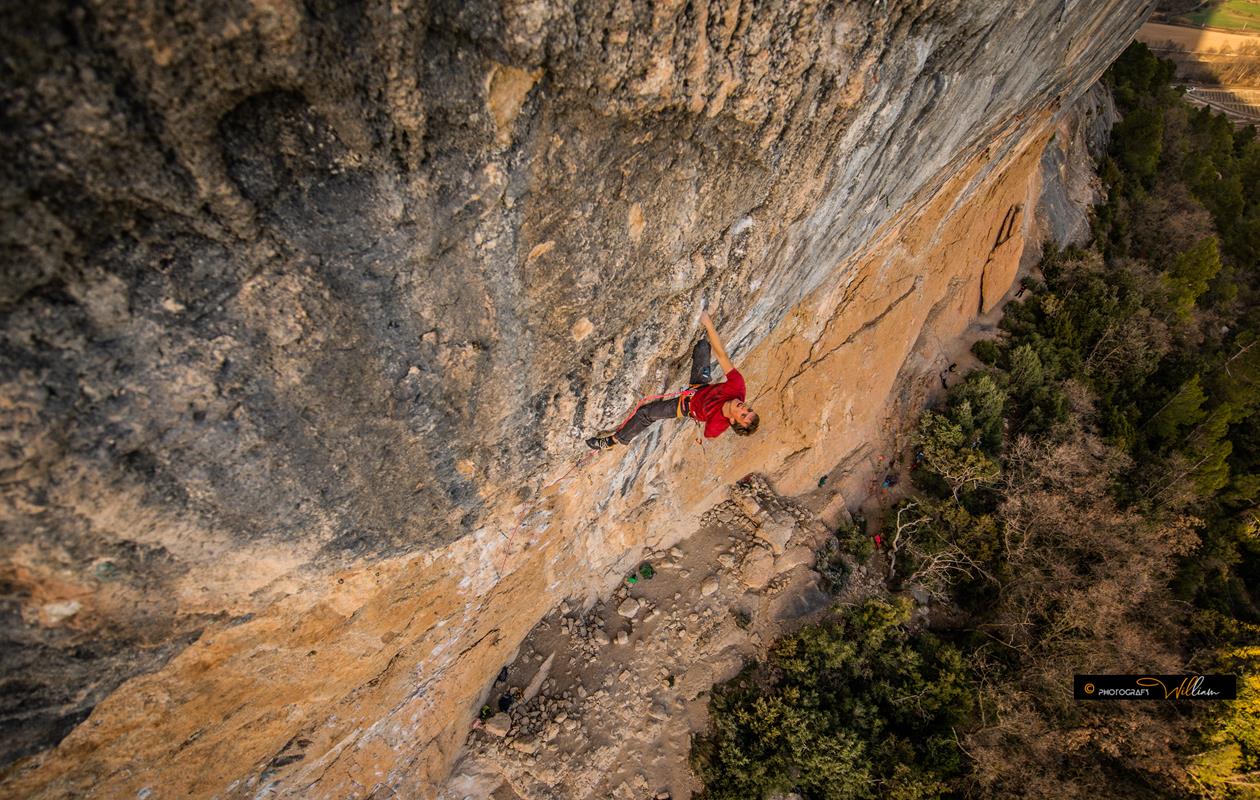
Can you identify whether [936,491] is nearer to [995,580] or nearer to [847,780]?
[995,580]

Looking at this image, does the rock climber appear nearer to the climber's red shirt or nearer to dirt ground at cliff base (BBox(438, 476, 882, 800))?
the climber's red shirt

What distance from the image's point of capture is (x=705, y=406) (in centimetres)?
528

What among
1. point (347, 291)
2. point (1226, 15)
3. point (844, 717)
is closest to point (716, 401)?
point (347, 291)

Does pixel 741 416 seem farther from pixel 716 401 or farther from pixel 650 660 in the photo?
pixel 650 660

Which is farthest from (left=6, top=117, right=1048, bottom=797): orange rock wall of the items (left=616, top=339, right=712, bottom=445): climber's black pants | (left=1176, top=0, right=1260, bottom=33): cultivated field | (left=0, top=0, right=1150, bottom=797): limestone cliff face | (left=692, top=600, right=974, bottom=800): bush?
(left=1176, top=0, right=1260, bottom=33): cultivated field

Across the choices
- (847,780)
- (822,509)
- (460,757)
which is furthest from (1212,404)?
(460,757)

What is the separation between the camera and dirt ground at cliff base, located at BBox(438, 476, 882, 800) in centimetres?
787

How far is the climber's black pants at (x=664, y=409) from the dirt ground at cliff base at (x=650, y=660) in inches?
161

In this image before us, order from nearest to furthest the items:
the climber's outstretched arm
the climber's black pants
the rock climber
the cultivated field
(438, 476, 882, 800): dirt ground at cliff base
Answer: the rock climber → the climber's outstretched arm → the climber's black pants → (438, 476, 882, 800): dirt ground at cliff base → the cultivated field

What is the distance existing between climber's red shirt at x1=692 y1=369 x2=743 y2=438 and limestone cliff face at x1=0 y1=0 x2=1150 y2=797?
2.16ft

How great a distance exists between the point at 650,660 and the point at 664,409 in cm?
515

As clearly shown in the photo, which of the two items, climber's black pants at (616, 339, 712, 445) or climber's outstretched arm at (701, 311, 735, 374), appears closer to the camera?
climber's outstretched arm at (701, 311, 735, 374)

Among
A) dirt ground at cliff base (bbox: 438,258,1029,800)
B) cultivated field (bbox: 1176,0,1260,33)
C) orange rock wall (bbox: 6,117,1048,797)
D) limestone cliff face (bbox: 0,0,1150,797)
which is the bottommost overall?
cultivated field (bbox: 1176,0,1260,33)

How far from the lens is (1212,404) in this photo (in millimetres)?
15711
